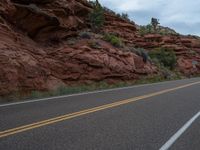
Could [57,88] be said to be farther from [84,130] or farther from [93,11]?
[93,11]

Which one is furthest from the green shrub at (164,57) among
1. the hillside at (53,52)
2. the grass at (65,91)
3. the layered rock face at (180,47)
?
the grass at (65,91)

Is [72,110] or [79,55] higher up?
[79,55]

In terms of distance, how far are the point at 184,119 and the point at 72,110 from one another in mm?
3258

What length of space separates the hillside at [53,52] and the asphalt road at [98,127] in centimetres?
549

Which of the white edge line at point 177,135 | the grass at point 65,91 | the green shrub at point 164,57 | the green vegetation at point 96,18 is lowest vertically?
the grass at point 65,91

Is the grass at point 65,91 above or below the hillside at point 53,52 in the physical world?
below

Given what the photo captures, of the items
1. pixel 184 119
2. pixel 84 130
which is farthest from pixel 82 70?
pixel 84 130

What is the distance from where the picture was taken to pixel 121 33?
47500mm

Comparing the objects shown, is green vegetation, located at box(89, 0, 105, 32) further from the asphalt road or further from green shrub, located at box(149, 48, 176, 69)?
the asphalt road

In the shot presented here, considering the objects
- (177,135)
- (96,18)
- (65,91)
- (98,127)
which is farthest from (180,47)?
(177,135)

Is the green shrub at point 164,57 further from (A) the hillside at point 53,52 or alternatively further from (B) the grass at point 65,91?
(B) the grass at point 65,91

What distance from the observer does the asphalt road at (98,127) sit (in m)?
6.78

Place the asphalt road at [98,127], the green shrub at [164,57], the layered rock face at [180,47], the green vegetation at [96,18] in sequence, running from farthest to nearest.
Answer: the layered rock face at [180,47] → the green shrub at [164,57] → the green vegetation at [96,18] → the asphalt road at [98,127]

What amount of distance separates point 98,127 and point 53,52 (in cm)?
1427
